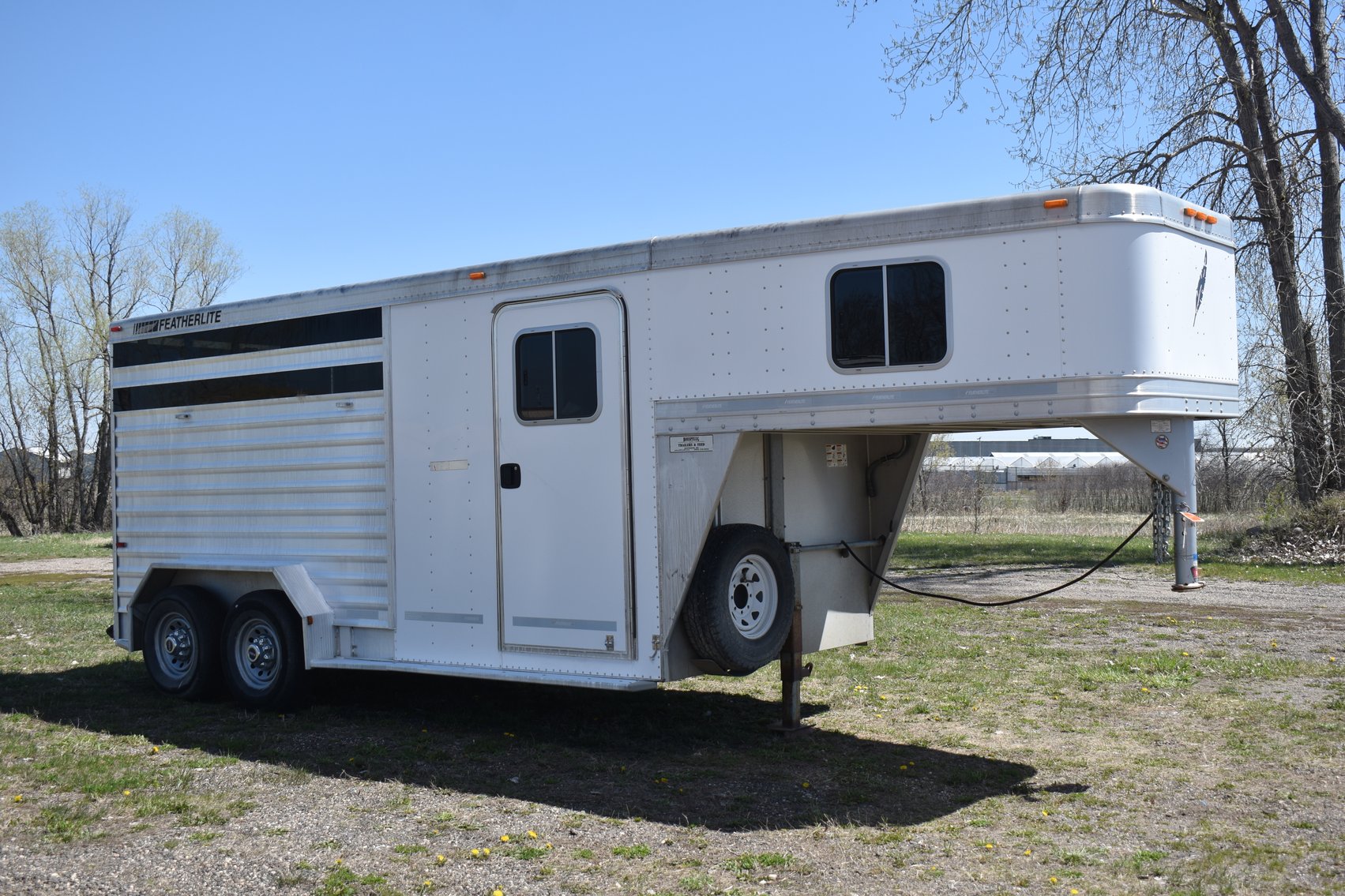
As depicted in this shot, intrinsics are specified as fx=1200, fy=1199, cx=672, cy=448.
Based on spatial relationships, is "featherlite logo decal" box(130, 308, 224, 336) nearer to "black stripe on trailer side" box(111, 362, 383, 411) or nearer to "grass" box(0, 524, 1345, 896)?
"black stripe on trailer side" box(111, 362, 383, 411)

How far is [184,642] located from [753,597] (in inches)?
182

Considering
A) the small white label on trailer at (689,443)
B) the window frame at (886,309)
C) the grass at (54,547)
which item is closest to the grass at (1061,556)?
the small white label on trailer at (689,443)

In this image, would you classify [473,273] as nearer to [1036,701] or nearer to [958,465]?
[1036,701]

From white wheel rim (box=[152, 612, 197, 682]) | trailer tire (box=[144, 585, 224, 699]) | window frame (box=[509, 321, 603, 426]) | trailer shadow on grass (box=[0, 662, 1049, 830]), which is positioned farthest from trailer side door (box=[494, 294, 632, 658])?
white wheel rim (box=[152, 612, 197, 682])

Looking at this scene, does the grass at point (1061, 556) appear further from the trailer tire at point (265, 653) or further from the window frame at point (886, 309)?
the window frame at point (886, 309)

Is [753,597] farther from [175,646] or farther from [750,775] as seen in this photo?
[175,646]

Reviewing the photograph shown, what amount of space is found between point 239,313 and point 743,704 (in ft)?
15.4

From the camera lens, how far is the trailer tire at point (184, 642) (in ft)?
28.8

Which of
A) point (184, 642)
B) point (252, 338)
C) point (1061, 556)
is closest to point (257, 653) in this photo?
point (184, 642)

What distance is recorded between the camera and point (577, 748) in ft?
24.3

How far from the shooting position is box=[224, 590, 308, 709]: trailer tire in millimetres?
8273

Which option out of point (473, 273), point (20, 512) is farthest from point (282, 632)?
point (20, 512)

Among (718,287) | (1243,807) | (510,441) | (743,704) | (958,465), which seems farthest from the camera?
(958,465)

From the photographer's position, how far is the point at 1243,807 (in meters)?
5.82
